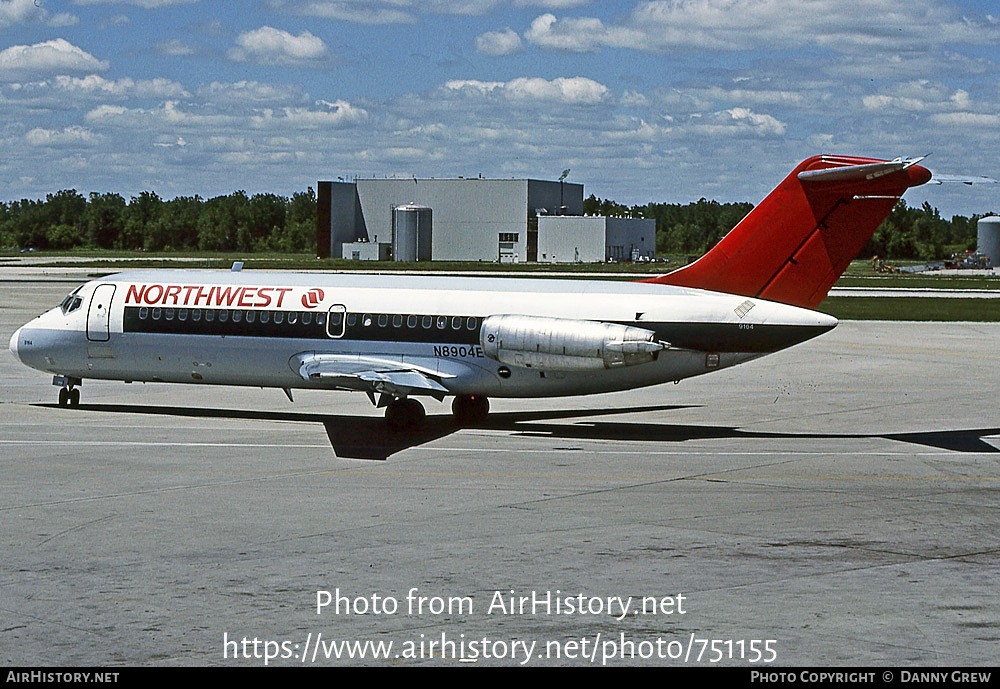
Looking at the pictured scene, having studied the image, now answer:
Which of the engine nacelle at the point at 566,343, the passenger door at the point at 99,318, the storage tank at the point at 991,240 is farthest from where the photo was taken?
the storage tank at the point at 991,240

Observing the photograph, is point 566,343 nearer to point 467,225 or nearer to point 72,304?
point 72,304

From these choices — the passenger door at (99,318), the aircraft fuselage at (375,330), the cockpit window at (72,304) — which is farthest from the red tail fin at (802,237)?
the cockpit window at (72,304)

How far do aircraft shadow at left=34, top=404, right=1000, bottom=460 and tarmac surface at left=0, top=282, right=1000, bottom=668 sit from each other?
15cm

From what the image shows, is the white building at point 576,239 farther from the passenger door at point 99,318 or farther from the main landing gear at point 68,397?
the passenger door at point 99,318

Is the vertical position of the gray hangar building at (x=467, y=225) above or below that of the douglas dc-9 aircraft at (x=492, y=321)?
above

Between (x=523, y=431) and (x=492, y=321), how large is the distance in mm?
2801

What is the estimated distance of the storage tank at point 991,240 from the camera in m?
190

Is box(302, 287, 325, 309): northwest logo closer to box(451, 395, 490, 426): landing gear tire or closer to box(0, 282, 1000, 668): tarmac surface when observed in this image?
box(0, 282, 1000, 668): tarmac surface

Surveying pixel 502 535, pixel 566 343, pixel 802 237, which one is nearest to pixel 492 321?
pixel 566 343

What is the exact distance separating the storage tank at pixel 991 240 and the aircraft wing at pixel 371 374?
578 feet

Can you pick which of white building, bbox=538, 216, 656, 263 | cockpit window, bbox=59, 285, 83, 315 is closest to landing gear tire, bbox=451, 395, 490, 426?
cockpit window, bbox=59, 285, 83, 315

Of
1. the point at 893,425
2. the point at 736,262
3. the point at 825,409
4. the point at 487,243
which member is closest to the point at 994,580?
the point at 736,262

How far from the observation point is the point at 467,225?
529 ft

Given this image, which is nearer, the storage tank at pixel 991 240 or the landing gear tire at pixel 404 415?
the landing gear tire at pixel 404 415
